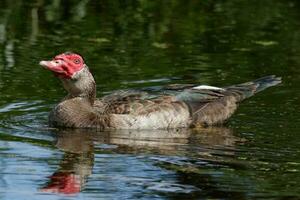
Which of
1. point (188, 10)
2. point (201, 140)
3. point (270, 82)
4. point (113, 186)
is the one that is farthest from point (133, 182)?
point (188, 10)

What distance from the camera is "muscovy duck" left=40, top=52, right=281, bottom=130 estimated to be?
38.5 ft

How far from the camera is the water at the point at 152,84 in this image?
9336 millimetres

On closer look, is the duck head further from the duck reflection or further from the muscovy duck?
the duck reflection

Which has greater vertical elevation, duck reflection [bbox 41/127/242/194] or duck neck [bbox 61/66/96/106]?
duck neck [bbox 61/66/96/106]

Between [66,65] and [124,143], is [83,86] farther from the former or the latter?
[124,143]

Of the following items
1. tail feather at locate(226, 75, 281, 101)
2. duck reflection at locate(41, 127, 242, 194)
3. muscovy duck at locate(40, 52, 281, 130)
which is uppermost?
tail feather at locate(226, 75, 281, 101)

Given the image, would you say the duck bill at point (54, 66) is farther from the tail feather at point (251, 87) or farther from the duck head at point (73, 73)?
the tail feather at point (251, 87)

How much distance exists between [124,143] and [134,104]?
87 centimetres

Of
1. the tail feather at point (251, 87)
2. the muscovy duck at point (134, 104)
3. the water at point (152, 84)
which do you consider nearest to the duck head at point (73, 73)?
the muscovy duck at point (134, 104)

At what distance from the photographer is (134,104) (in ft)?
38.8

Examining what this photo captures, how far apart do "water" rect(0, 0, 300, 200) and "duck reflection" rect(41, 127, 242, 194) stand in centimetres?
1

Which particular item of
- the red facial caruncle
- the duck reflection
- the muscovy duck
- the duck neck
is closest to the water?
the duck reflection

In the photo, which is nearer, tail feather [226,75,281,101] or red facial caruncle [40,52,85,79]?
red facial caruncle [40,52,85,79]

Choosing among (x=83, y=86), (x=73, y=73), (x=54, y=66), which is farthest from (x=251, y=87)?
(x=54, y=66)
